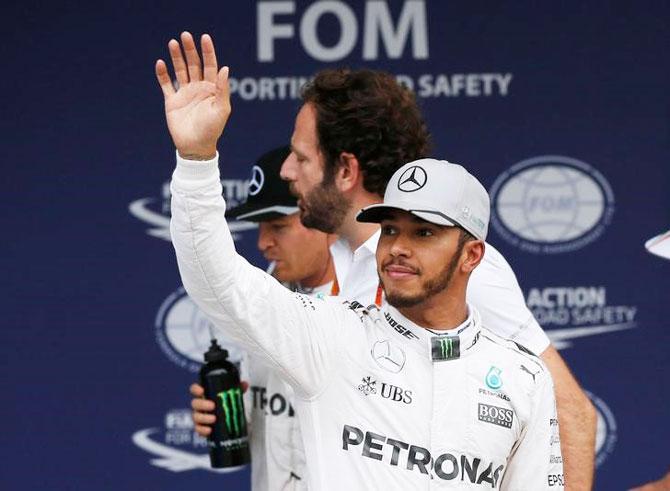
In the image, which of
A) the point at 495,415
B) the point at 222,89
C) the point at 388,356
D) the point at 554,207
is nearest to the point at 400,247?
the point at 388,356

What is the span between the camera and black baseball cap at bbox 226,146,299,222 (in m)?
3.20

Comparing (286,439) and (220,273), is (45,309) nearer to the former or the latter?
(286,439)

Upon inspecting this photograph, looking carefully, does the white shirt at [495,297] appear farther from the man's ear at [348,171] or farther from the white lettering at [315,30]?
the white lettering at [315,30]

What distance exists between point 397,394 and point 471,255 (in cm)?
26

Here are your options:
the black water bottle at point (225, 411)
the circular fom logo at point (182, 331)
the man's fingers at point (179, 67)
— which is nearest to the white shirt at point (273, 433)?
the black water bottle at point (225, 411)

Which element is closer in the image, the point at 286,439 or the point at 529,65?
the point at 286,439

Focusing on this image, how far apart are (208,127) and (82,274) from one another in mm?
2254

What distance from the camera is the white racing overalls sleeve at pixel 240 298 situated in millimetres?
2047

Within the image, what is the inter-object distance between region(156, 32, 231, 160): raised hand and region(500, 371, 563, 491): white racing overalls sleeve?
26.5 inches

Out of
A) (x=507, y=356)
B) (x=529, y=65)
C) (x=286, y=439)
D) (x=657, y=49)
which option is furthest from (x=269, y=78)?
(x=507, y=356)

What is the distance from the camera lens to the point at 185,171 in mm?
2043

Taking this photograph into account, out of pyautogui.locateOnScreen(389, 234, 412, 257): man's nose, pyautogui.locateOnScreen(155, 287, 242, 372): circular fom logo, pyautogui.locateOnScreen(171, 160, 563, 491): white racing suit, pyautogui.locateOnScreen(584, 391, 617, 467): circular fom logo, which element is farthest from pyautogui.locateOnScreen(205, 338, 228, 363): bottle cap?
pyautogui.locateOnScreen(584, 391, 617, 467): circular fom logo

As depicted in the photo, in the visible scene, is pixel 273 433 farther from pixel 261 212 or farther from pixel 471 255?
pixel 471 255

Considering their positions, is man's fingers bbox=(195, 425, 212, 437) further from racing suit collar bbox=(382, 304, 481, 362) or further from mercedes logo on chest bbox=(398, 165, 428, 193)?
mercedes logo on chest bbox=(398, 165, 428, 193)
